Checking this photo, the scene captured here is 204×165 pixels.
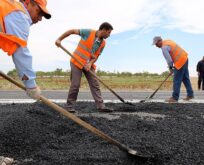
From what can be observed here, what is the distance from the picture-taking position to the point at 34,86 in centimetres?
406

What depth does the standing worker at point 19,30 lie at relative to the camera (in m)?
3.67

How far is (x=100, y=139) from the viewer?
5.63m

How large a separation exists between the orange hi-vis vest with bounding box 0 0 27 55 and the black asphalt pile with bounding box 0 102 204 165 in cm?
156

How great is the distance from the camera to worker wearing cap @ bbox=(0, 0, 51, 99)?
367cm

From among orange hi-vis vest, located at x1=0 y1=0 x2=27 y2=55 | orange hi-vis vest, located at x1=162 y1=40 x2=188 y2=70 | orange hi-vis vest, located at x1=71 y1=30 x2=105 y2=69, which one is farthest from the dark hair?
orange hi-vis vest, located at x1=0 y1=0 x2=27 y2=55

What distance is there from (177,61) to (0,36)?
7.82 meters

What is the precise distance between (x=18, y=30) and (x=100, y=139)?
2476 millimetres

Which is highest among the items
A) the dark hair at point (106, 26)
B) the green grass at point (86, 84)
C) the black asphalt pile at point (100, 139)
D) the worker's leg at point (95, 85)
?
the dark hair at point (106, 26)

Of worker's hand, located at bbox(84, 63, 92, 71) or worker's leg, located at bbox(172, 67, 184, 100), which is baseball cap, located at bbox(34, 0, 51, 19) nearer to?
worker's hand, located at bbox(84, 63, 92, 71)

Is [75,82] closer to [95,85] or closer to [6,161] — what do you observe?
[95,85]

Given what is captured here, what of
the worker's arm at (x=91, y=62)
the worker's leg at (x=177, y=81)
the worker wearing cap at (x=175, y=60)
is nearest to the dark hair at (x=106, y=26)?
the worker's arm at (x=91, y=62)

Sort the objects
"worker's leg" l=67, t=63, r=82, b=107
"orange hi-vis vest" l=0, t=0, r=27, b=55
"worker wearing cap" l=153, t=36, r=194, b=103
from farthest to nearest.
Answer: "worker wearing cap" l=153, t=36, r=194, b=103
"worker's leg" l=67, t=63, r=82, b=107
"orange hi-vis vest" l=0, t=0, r=27, b=55

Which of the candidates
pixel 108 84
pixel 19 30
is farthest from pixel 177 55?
pixel 108 84

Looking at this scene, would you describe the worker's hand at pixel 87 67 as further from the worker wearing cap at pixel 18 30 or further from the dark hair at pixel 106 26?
the worker wearing cap at pixel 18 30
